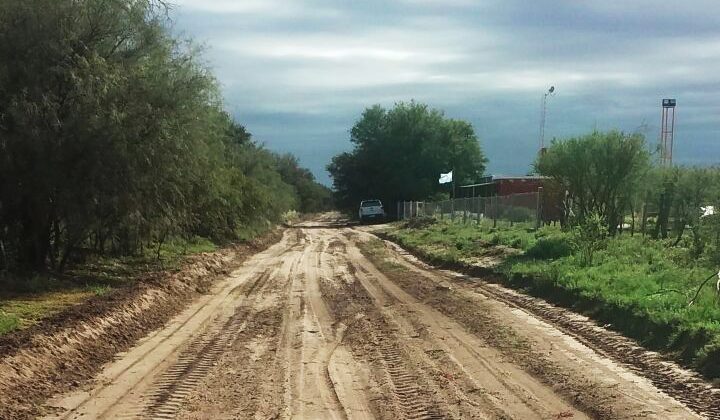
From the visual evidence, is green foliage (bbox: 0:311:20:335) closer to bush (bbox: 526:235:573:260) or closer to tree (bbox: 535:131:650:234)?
bush (bbox: 526:235:573:260)

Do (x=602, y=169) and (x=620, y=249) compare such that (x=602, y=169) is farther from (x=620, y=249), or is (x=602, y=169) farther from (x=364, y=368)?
(x=364, y=368)

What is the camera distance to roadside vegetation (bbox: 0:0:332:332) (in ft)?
49.4

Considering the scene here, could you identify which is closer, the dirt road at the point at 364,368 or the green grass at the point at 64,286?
the dirt road at the point at 364,368

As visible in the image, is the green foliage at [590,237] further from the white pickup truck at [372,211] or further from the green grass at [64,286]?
the white pickup truck at [372,211]

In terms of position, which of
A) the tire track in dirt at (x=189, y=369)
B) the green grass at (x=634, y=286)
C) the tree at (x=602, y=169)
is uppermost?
the tree at (x=602, y=169)

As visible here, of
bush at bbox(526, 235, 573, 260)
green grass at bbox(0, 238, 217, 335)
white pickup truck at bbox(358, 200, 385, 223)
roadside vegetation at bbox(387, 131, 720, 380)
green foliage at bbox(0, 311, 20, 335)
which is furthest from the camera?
white pickup truck at bbox(358, 200, 385, 223)

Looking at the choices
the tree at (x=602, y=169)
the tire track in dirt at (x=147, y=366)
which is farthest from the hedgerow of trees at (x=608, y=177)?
the tire track in dirt at (x=147, y=366)

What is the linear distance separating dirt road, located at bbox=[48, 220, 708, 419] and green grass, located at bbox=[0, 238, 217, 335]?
6.85 feet

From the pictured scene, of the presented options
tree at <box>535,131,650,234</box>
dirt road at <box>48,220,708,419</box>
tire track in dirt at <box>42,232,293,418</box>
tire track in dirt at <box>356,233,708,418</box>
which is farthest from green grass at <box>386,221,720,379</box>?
tire track in dirt at <box>42,232,293,418</box>

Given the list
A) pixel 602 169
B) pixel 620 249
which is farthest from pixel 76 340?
pixel 602 169

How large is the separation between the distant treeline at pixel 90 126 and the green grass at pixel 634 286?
28.6 ft

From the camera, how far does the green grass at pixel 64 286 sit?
42.3 feet

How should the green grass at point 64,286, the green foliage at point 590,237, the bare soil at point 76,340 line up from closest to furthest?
the bare soil at point 76,340, the green grass at point 64,286, the green foliage at point 590,237

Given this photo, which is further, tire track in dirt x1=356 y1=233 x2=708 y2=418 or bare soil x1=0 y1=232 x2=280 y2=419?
bare soil x1=0 y1=232 x2=280 y2=419
